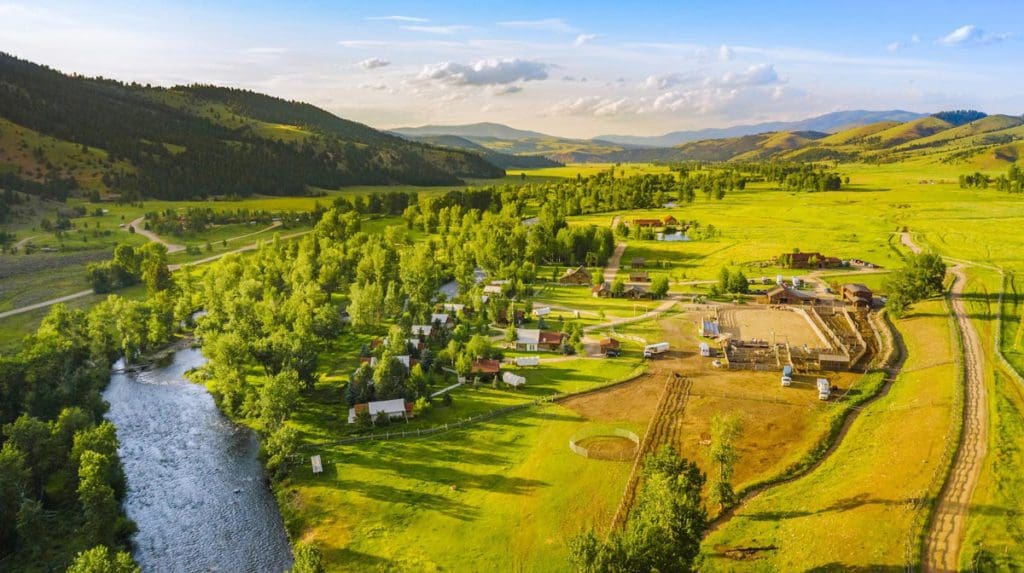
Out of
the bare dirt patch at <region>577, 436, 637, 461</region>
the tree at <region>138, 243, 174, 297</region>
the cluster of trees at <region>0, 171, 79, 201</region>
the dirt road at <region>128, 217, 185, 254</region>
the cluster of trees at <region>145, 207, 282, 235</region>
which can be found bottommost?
the bare dirt patch at <region>577, 436, 637, 461</region>

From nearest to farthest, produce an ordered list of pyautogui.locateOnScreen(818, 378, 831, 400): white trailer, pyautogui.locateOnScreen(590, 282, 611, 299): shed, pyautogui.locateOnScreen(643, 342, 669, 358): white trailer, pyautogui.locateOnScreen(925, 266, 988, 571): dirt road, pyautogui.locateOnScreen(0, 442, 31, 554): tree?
pyautogui.locateOnScreen(925, 266, 988, 571): dirt road < pyautogui.locateOnScreen(0, 442, 31, 554): tree < pyautogui.locateOnScreen(818, 378, 831, 400): white trailer < pyautogui.locateOnScreen(643, 342, 669, 358): white trailer < pyautogui.locateOnScreen(590, 282, 611, 299): shed

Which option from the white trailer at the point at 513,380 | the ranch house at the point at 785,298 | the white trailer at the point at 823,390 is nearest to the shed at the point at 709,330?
the ranch house at the point at 785,298

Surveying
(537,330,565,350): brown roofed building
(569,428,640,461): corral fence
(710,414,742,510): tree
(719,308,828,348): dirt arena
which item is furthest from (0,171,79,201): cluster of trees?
(710,414,742,510): tree

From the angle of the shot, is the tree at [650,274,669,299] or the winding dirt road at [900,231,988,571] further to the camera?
the tree at [650,274,669,299]

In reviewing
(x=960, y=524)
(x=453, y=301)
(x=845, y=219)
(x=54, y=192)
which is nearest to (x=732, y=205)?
(x=845, y=219)

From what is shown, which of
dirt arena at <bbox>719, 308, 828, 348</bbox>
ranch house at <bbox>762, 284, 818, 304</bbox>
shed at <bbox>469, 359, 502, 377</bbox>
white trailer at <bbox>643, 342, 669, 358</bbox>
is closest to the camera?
shed at <bbox>469, 359, 502, 377</bbox>

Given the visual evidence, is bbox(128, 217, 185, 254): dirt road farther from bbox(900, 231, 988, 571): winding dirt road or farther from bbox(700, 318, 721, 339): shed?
bbox(900, 231, 988, 571): winding dirt road

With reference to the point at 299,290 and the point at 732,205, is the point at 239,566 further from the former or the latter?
the point at 732,205
